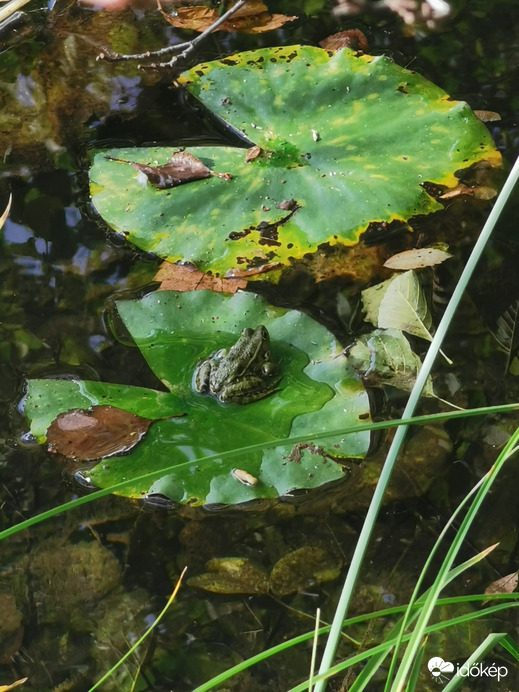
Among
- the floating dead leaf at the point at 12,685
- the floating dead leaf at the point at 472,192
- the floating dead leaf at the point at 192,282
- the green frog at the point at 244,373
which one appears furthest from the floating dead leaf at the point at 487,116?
the floating dead leaf at the point at 12,685

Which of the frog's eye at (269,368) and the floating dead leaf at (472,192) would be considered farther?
the floating dead leaf at (472,192)

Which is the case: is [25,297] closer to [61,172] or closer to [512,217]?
[61,172]

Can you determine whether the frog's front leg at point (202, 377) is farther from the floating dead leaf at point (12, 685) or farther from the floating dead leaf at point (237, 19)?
the floating dead leaf at point (237, 19)

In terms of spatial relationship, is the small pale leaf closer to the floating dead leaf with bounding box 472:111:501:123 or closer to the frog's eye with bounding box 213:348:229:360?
the frog's eye with bounding box 213:348:229:360

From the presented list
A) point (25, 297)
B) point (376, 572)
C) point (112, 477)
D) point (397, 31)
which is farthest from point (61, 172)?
point (376, 572)

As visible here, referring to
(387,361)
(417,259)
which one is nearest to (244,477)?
(387,361)

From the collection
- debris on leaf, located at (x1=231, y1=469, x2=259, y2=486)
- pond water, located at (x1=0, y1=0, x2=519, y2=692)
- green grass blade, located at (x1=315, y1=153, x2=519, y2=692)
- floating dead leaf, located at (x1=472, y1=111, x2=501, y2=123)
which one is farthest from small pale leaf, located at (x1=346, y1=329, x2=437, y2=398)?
floating dead leaf, located at (x1=472, y1=111, x2=501, y2=123)
